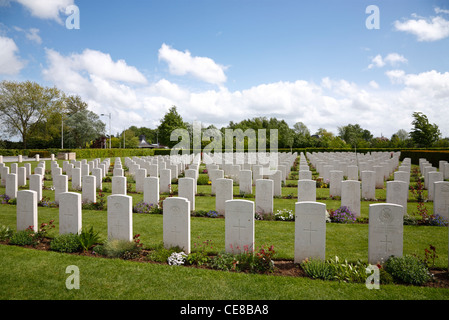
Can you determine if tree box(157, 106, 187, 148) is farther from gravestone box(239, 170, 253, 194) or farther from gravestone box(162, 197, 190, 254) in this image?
gravestone box(162, 197, 190, 254)

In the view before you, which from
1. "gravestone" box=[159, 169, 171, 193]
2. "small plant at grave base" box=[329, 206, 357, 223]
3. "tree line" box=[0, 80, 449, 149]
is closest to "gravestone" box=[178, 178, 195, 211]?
"gravestone" box=[159, 169, 171, 193]

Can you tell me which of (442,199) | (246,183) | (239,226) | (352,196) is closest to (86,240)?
(239,226)

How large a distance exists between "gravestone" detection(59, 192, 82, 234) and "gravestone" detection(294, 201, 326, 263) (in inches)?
205

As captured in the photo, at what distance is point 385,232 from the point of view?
17.8 feet

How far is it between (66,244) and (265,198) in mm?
5808

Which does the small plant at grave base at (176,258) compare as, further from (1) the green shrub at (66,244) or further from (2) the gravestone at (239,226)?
(1) the green shrub at (66,244)

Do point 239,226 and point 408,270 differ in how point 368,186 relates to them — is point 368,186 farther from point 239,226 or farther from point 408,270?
point 239,226

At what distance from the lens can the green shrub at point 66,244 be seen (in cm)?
623

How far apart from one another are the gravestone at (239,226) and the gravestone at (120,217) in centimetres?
231

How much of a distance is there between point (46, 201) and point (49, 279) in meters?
7.44

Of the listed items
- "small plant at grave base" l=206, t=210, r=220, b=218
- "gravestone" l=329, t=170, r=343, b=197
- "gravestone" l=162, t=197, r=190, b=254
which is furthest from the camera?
"gravestone" l=329, t=170, r=343, b=197

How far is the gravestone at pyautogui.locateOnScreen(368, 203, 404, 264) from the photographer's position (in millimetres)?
5367

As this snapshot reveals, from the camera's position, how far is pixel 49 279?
4.90 m
